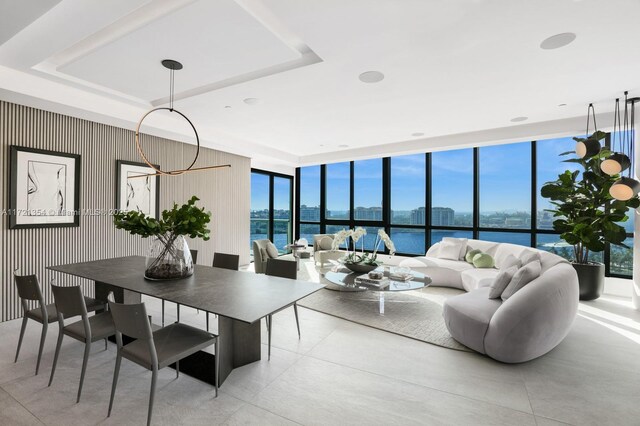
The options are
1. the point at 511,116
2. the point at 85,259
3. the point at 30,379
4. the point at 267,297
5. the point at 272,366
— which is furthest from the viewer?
the point at 511,116

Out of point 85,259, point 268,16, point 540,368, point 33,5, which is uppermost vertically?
point 268,16

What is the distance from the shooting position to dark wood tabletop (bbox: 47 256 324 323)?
6.48 ft

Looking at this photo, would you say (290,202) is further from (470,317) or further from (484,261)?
(470,317)

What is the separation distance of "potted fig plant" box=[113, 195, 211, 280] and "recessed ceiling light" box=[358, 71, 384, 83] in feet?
7.04

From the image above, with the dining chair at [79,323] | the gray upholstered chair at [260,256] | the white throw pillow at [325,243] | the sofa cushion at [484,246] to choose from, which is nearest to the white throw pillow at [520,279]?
the sofa cushion at [484,246]

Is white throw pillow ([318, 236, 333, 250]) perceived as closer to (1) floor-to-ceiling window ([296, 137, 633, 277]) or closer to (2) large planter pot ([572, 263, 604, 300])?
(1) floor-to-ceiling window ([296, 137, 633, 277])

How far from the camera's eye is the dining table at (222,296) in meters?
2.05

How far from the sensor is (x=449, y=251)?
5.83m

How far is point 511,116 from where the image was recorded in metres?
4.73

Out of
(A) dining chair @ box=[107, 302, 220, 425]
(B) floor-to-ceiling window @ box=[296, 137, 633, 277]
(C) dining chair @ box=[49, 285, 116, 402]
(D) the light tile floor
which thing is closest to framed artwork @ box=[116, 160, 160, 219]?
(D) the light tile floor

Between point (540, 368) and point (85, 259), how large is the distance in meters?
5.33

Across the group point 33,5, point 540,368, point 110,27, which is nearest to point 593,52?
point 540,368

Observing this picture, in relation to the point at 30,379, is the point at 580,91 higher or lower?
higher

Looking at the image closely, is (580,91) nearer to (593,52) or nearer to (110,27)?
(593,52)
